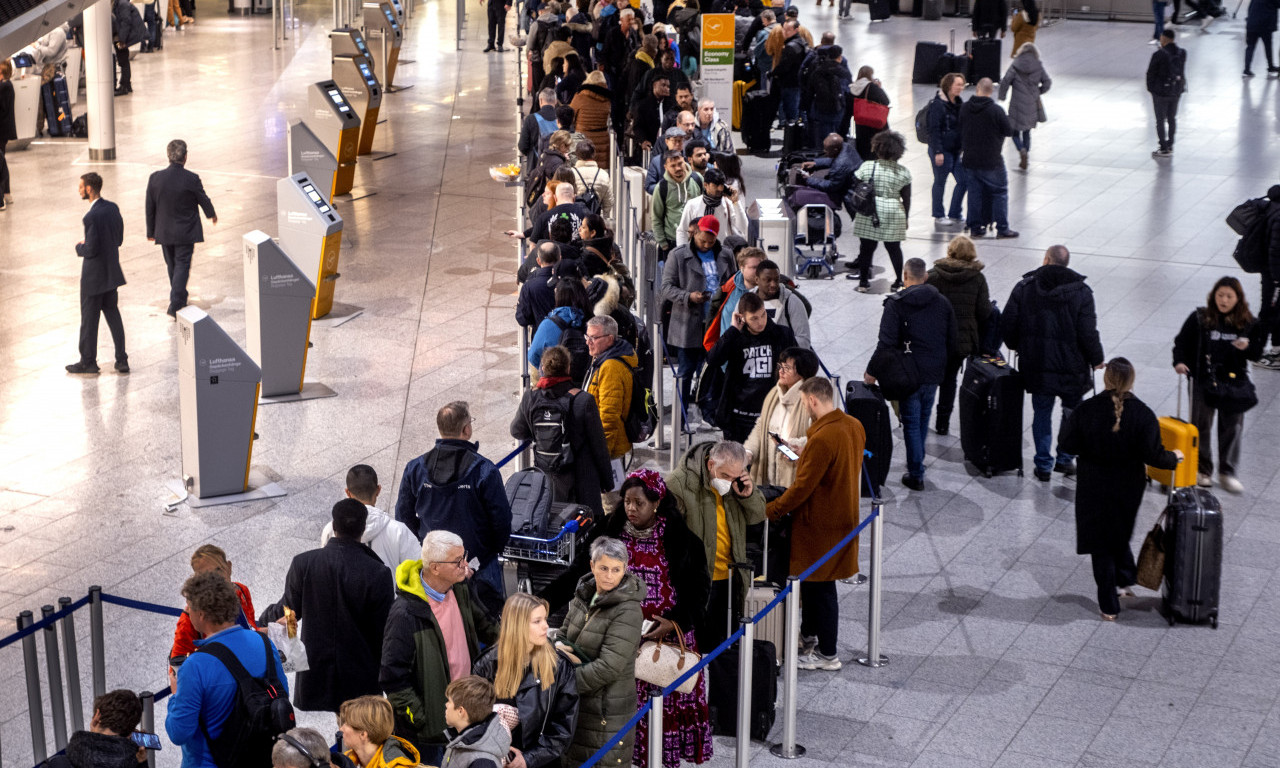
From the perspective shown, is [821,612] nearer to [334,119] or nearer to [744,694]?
[744,694]

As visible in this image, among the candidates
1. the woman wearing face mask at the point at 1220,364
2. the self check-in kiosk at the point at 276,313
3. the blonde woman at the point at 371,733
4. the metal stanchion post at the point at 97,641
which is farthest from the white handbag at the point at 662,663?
the self check-in kiosk at the point at 276,313

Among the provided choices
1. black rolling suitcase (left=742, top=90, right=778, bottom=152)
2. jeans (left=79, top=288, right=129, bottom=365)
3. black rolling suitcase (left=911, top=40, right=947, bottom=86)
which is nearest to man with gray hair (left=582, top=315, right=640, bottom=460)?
jeans (left=79, top=288, right=129, bottom=365)

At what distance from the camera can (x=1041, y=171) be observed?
68.5ft

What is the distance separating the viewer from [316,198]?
46.3 feet

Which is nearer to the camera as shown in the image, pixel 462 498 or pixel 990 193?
pixel 462 498

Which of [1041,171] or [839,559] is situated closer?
[839,559]

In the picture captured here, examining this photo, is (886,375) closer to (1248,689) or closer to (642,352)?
(642,352)

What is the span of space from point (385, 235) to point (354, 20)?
17506 mm

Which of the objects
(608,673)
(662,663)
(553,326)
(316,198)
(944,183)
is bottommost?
(662,663)

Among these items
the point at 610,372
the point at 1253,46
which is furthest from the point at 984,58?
A: the point at 610,372

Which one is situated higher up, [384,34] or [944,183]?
[384,34]

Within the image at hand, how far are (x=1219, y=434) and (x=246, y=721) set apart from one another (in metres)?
7.71

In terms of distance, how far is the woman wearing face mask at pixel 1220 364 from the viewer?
1039 cm

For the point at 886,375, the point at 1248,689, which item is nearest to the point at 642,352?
the point at 886,375
